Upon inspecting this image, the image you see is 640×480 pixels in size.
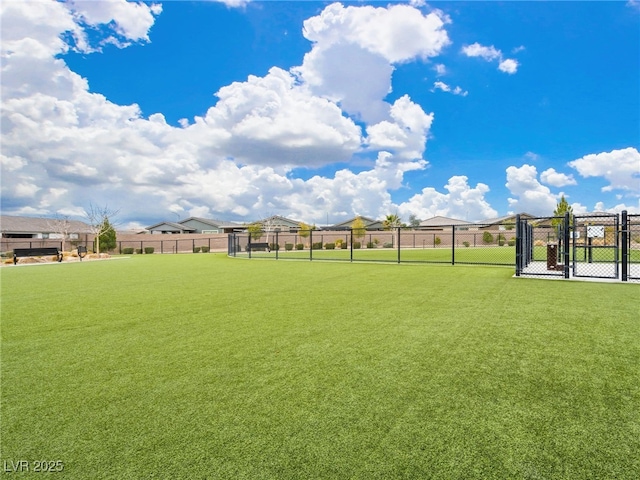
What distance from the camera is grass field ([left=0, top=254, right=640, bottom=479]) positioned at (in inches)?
79.2

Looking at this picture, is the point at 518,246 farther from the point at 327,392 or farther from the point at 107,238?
the point at 107,238

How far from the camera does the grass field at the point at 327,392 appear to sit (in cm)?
201

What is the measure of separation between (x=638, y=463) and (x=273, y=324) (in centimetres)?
383

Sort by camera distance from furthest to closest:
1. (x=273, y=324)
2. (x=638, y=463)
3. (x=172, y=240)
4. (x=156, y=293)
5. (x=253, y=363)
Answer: (x=172, y=240)
(x=156, y=293)
(x=273, y=324)
(x=253, y=363)
(x=638, y=463)

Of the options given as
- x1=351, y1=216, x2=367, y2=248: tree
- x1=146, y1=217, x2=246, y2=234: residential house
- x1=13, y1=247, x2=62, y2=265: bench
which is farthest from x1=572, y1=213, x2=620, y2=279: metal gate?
x1=146, y1=217, x2=246, y2=234: residential house

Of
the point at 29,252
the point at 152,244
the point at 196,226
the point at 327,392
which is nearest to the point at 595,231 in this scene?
the point at 327,392

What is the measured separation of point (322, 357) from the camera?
362 centimetres

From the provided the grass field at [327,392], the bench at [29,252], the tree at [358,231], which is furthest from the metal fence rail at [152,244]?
the grass field at [327,392]

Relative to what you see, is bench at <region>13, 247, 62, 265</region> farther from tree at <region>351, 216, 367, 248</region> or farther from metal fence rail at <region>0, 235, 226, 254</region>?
tree at <region>351, 216, 367, 248</region>

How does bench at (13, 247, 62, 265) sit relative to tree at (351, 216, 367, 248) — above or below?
below

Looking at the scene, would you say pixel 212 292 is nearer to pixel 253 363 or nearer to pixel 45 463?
pixel 253 363

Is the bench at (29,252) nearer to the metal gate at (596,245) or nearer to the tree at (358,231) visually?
the tree at (358,231)

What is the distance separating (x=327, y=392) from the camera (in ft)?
9.28

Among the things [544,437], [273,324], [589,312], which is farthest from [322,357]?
[589,312]
